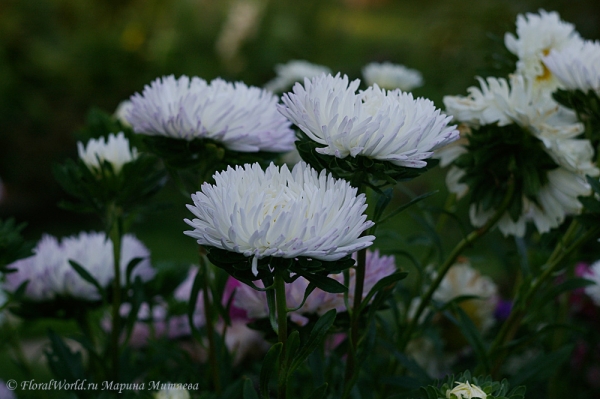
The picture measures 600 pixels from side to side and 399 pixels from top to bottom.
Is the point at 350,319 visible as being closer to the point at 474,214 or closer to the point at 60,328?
the point at 474,214

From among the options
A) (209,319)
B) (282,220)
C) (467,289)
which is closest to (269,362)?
(282,220)

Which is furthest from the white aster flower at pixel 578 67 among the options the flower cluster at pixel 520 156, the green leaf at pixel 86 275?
the green leaf at pixel 86 275

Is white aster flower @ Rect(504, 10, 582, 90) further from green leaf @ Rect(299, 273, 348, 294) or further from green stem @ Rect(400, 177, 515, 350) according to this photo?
green leaf @ Rect(299, 273, 348, 294)

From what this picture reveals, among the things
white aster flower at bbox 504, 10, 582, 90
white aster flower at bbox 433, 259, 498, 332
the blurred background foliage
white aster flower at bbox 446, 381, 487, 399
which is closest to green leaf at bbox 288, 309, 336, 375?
white aster flower at bbox 446, 381, 487, 399

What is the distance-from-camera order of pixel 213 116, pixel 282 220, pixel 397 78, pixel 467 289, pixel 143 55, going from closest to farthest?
pixel 282 220, pixel 213 116, pixel 467 289, pixel 397 78, pixel 143 55

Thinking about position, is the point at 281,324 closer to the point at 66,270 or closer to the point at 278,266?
the point at 278,266
